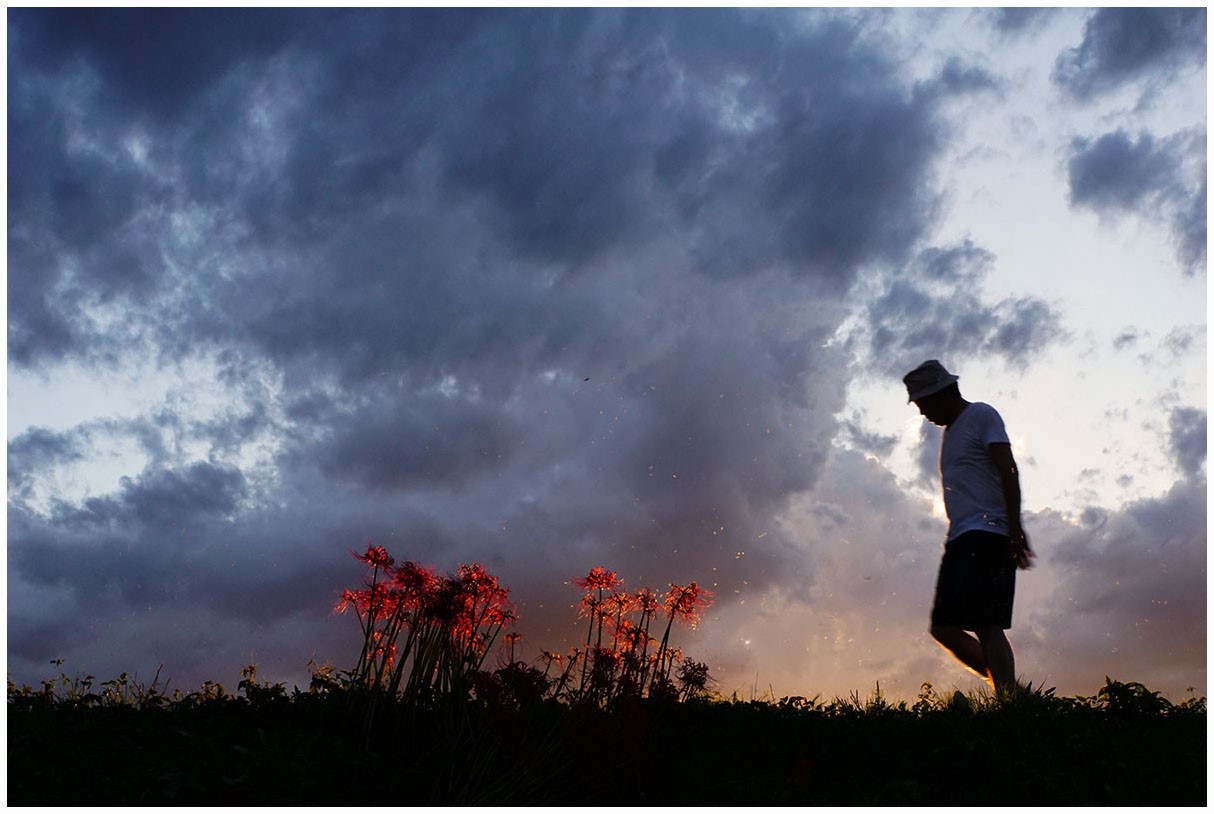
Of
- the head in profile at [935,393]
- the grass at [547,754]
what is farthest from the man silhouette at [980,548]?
the grass at [547,754]

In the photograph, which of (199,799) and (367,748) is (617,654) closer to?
(367,748)

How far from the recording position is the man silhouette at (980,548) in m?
6.32

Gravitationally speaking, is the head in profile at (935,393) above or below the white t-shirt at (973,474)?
above

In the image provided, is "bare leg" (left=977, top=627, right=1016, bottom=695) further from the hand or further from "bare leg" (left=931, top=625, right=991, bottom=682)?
the hand

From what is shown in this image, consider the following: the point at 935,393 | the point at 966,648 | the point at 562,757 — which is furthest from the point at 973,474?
the point at 562,757

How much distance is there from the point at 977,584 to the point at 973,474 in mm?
848

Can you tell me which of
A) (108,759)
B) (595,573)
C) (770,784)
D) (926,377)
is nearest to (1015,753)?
(770,784)

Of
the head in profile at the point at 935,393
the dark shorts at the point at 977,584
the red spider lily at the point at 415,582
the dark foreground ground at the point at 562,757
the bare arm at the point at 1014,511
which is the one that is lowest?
the dark foreground ground at the point at 562,757

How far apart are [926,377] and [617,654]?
3.65 metres

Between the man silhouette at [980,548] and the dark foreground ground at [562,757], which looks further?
the man silhouette at [980,548]

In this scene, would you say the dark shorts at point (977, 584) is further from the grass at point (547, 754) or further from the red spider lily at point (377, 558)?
the red spider lily at point (377, 558)

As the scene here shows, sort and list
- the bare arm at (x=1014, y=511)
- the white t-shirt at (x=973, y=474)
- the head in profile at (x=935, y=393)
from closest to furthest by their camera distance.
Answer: the bare arm at (x=1014, y=511) → the white t-shirt at (x=973, y=474) → the head in profile at (x=935, y=393)

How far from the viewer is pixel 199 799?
3.54 meters

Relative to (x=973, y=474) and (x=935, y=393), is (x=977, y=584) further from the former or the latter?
(x=935, y=393)
